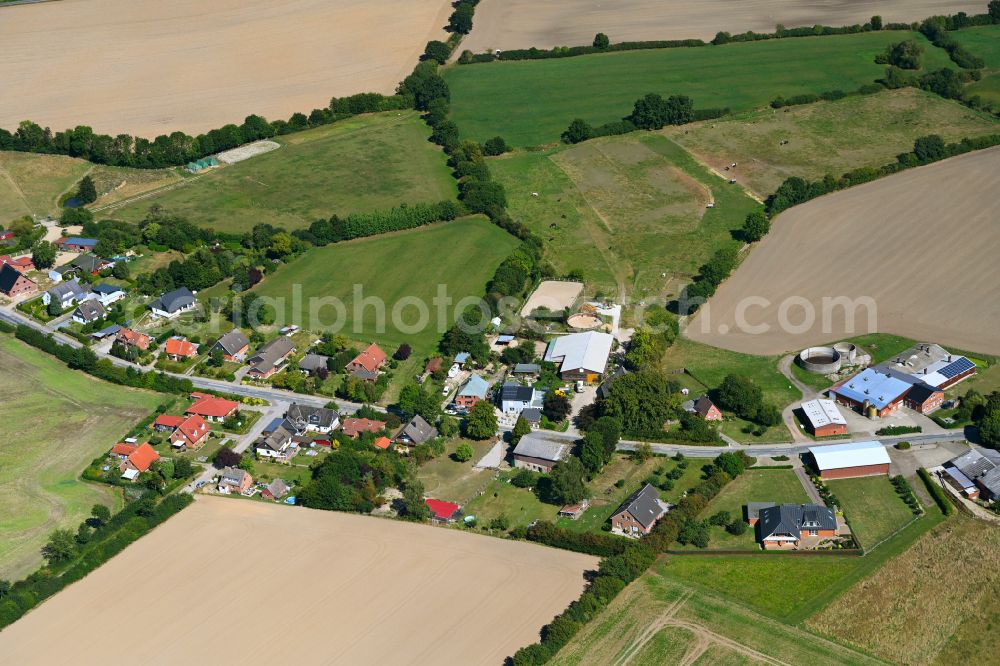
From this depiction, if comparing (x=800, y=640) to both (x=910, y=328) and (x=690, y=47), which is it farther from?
(x=690, y=47)

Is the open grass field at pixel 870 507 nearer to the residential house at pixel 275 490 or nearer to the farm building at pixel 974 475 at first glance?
the farm building at pixel 974 475

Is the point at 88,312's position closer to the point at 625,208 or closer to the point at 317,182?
the point at 317,182

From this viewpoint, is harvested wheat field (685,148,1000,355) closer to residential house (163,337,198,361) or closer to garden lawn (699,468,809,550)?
garden lawn (699,468,809,550)

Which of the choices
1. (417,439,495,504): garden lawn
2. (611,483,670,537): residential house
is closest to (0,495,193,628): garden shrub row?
(417,439,495,504): garden lawn

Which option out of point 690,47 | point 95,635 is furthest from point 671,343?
point 690,47

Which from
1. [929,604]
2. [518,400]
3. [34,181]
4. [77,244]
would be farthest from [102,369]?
[929,604]

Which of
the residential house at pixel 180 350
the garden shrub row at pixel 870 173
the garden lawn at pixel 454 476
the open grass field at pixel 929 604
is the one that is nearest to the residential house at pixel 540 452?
the garden lawn at pixel 454 476
